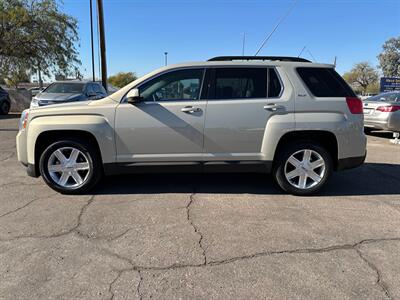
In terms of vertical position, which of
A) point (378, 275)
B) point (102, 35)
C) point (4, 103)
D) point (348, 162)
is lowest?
point (378, 275)

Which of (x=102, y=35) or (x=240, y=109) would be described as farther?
(x=102, y=35)

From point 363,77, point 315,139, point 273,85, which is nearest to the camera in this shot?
point 273,85

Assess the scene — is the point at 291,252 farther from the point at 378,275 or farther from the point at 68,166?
the point at 68,166

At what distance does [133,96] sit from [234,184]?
2055mm

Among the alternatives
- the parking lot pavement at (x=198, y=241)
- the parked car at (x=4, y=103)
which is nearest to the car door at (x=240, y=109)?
the parking lot pavement at (x=198, y=241)

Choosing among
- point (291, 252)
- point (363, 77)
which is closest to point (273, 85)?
point (291, 252)

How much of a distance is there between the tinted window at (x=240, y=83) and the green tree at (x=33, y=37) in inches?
702

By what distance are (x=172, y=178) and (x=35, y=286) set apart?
10.4 ft

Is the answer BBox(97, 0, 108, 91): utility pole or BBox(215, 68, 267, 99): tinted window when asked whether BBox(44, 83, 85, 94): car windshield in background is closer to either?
BBox(97, 0, 108, 91): utility pole

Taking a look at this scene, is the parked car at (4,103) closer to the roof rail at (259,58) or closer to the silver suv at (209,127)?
the silver suv at (209,127)

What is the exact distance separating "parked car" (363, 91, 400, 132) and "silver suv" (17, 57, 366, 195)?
6219 mm

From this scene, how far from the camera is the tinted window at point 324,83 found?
4.70 meters

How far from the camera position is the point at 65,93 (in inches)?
503

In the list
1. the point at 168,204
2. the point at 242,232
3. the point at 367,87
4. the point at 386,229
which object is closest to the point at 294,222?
the point at 242,232
